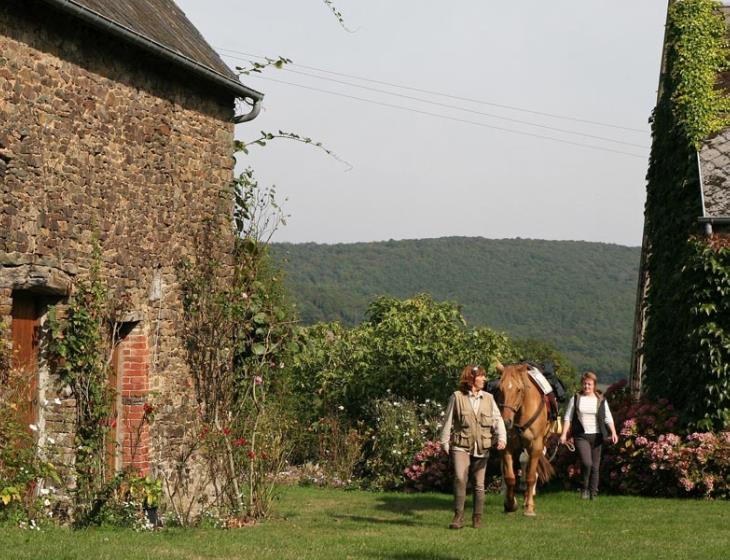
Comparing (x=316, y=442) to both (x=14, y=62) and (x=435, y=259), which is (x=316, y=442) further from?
(x=435, y=259)

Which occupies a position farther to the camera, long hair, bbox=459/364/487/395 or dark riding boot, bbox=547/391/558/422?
dark riding boot, bbox=547/391/558/422

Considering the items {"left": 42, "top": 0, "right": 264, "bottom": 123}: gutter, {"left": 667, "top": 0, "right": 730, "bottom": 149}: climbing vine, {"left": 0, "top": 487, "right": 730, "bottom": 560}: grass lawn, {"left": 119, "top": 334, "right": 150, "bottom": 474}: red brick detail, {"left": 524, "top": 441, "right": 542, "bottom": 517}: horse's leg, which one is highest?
{"left": 667, "top": 0, "right": 730, "bottom": 149}: climbing vine

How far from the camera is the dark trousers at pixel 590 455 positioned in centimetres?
1742

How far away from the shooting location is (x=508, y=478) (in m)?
15.8

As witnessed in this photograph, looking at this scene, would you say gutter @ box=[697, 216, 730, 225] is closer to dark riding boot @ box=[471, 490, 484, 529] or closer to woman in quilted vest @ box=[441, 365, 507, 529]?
woman in quilted vest @ box=[441, 365, 507, 529]

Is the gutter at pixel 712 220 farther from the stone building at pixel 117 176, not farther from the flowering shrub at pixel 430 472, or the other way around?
the stone building at pixel 117 176

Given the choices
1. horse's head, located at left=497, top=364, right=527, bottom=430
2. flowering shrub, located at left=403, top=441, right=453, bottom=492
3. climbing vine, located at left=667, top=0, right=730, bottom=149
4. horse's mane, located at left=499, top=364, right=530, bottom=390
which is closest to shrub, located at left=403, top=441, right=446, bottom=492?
flowering shrub, located at left=403, top=441, right=453, bottom=492

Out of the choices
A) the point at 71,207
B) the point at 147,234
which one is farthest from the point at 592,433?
the point at 71,207

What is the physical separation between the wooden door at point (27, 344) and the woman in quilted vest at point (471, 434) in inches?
182

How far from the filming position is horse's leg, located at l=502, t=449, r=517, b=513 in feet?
51.9

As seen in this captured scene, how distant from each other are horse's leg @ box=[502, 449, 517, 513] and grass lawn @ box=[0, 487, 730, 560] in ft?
0.57

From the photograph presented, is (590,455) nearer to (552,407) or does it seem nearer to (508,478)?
(552,407)

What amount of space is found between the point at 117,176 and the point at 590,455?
307 inches

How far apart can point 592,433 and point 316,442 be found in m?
8.68
